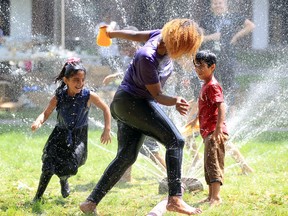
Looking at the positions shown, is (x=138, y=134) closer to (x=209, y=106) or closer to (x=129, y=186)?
(x=209, y=106)

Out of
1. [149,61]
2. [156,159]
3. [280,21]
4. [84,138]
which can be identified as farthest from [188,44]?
[280,21]

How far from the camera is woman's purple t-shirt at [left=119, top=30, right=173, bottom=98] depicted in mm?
4602

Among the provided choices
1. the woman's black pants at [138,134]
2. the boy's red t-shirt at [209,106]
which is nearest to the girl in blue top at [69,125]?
the woman's black pants at [138,134]

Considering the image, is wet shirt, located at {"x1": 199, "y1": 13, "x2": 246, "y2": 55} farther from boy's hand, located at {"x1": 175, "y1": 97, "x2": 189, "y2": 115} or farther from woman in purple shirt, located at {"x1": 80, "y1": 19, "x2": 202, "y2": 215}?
boy's hand, located at {"x1": 175, "y1": 97, "x2": 189, "y2": 115}

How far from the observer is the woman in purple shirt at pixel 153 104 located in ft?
15.1

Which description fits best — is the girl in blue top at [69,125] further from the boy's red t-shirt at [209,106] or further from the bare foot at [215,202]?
the bare foot at [215,202]

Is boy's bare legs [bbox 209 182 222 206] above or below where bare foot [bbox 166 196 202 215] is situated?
below

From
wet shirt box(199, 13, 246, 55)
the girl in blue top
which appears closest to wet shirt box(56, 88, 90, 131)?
the girl in blue top

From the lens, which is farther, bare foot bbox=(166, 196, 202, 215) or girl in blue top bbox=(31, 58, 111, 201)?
girl in blue top bbox=(31, 58, 111, 201)

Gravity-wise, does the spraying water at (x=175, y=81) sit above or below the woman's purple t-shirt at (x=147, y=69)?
below

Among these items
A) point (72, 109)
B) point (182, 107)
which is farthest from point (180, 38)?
point (72, 109)

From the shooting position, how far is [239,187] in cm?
612

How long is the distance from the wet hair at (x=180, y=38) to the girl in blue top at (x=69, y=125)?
0.92 meters

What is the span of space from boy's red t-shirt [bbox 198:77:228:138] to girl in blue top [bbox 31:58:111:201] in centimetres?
71
